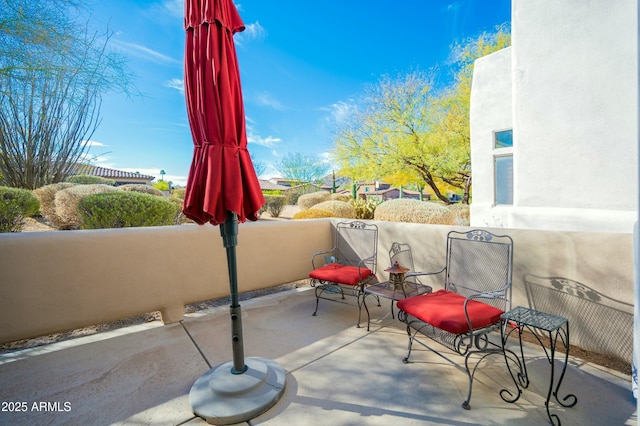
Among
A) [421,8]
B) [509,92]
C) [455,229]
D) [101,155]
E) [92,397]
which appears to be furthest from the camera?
[421,8]

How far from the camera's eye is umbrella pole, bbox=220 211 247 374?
1.77m

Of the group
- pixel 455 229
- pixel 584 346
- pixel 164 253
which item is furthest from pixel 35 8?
pixel 584 346

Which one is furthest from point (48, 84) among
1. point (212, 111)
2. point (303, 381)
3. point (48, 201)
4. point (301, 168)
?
point (301, 168)

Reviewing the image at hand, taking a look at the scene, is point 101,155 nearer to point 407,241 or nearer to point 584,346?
point 407,241

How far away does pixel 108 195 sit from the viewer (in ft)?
14.7

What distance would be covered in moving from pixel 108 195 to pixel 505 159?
7.55 m

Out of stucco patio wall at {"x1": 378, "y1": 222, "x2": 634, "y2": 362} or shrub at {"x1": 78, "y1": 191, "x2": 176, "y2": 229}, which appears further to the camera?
shrub at {"x1": 78, "y1": 191, "x2": 176, "y2": 229}

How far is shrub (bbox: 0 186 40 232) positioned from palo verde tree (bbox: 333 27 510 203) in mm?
8044

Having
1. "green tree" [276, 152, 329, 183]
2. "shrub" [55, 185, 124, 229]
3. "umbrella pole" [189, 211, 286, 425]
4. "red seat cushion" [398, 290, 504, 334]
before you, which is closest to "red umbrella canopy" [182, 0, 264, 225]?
"umbrella pole" [189, 211, 286, 425]

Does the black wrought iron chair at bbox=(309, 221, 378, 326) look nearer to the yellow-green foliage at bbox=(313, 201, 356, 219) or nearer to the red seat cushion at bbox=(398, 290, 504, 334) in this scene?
the red seat cushion at bbox=(398, 290, 504, 334)

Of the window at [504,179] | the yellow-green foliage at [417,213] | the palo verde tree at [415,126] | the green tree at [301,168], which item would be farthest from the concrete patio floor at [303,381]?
the green tree at [301,168]

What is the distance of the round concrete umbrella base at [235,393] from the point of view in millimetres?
1604

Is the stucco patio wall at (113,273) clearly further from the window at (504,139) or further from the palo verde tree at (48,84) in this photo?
the window at (504,139)

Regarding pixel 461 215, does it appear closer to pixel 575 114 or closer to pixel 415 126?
pixel 575 114
